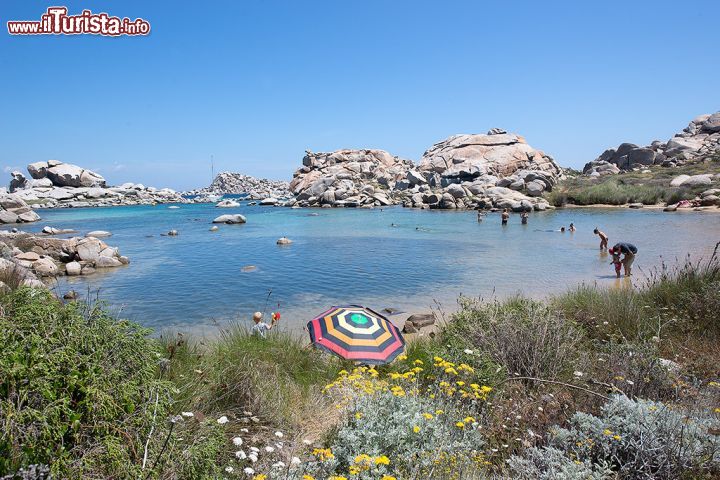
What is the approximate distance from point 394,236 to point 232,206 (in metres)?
48.8

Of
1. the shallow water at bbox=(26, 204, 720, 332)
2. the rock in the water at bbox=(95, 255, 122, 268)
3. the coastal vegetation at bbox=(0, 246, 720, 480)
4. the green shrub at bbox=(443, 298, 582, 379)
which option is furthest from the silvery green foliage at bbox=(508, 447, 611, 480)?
the rock in the water at bbox=(95, 255, 122, 268)

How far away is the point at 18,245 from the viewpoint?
21.6m

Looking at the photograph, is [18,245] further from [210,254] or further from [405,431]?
[405,431]

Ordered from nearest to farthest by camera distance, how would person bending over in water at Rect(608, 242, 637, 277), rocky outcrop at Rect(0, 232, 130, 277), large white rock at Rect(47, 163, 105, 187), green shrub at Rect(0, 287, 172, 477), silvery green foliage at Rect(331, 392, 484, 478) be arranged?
green shrub at Rect(0, 287, 172, 477)
silvery green foliage at Rect(331, 392, 484, 478)
person bending over in water at Rect(608, 242, 637, 277)
rocky outcrop at Rect(0, 232, 130, 277)
large white rock at Rect(47, 163, 105, 187)

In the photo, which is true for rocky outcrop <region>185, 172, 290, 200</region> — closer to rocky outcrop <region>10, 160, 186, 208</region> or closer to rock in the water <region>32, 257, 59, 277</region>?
rocky outcrop <region>10, 160, 186, 208</region>

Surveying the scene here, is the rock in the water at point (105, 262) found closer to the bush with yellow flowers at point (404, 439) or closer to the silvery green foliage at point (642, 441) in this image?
the bush with yellow flowers at point (404, 439)

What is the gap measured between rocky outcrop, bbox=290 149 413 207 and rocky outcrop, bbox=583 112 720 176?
3924 cm

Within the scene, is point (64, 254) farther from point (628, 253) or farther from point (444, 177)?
point (444, 177)

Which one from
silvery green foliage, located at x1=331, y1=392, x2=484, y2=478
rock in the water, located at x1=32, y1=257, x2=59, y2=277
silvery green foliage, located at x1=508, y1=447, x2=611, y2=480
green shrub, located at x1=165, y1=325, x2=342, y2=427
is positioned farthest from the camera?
rock in the water, located at x1=32, y1=257, x2=59, y2=277

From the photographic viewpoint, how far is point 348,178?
79.4 meters

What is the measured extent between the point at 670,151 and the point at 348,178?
193 ft

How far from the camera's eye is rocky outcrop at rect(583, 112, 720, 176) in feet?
226

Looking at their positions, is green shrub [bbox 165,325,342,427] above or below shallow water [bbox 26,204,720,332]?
above

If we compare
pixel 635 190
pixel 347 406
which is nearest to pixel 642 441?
pixel 347 406
